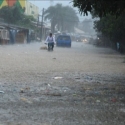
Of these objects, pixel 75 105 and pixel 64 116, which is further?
pixel 75 105

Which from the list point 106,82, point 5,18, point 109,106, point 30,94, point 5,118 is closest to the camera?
point 5,118

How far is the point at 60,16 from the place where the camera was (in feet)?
403

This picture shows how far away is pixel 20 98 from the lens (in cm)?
885

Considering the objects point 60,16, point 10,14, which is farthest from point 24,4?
point 60,16

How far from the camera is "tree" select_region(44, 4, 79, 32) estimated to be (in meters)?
119

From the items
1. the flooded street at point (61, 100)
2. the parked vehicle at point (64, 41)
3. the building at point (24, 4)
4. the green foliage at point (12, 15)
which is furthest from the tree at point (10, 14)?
the flooded street at point (61, 100)

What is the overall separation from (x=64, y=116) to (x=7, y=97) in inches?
84.9

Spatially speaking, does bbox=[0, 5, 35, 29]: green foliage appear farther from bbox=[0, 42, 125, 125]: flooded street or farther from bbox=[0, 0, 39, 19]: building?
bbox=[0, 42, 125, 125]: flooded street

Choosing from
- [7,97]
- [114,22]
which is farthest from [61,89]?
[114,22]

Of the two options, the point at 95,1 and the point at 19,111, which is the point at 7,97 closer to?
the point at 19,111

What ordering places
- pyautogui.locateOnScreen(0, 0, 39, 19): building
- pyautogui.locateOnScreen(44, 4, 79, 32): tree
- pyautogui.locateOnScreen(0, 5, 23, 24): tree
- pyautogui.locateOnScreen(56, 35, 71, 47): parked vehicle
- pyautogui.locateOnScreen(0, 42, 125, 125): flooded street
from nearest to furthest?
pyautogui.locateOnScreen(0, 42, 125, 125): flooded street
pyautogui.locateOnScreen(56, 35, 71, 47): parked vehicle
pyautogui.locateOnScreen(0, 5, 23, 24): tree
pyautogui.locateOnScreen(0, 0, 39, 19): building
pyautogui.locateOnScreen(44, 4, 79, 32): tree

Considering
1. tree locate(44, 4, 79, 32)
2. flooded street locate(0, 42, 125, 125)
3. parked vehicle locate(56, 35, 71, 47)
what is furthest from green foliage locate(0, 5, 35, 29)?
flooded street locate(0, 42, 125, 125)

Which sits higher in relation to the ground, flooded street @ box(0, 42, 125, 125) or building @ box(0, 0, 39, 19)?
building @ box(0, 0, 39, 19)

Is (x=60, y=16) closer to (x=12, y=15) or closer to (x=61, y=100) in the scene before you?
(x=12, y=15)
